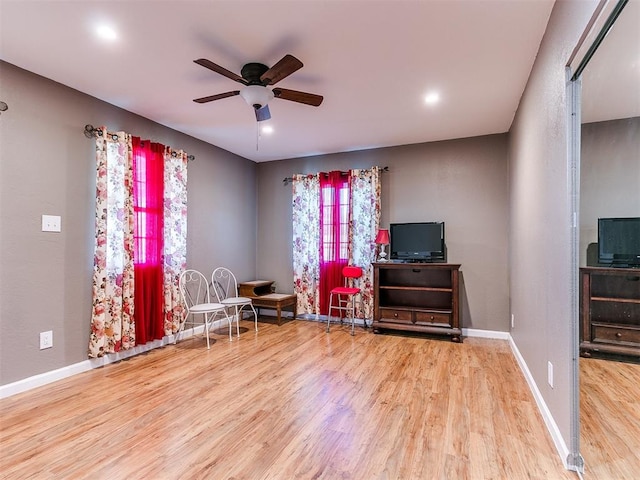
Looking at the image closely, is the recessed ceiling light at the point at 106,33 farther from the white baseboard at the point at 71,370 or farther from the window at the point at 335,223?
the window at the point at 335,223

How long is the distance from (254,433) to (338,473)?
625 mm

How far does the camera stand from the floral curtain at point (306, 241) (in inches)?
200

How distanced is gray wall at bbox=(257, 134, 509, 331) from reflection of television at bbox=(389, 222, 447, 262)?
24 centimetres

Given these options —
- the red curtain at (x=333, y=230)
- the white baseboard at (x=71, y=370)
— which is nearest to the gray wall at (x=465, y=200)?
the red curtain at (x=333, y=230)

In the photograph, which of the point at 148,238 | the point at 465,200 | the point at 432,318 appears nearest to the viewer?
the point at 148,238

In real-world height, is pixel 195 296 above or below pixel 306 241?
below

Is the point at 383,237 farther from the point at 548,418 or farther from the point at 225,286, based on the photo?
the point at 548,418

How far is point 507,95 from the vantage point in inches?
120

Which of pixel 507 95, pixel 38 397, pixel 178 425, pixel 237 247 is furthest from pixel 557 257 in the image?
pixel 237 247

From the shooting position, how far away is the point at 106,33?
218 cm

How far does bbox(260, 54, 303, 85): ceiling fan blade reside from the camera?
2.11m

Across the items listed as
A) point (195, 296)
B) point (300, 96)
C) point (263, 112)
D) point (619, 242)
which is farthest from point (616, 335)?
point (195, 296)

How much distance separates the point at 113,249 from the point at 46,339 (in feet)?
3.07

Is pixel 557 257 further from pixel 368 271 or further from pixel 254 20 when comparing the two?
pixel 368 271
